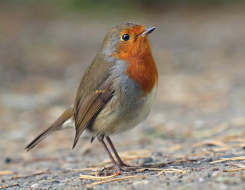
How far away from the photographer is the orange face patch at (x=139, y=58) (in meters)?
3.37

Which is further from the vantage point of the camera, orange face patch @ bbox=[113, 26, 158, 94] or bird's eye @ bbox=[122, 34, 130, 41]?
bird's eye @ bbox=[122, 34, 130, 41]

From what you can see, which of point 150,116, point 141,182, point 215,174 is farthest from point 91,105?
point 150,116

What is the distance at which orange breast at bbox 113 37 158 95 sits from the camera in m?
3.36

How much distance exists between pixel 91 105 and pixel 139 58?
25.5 inches

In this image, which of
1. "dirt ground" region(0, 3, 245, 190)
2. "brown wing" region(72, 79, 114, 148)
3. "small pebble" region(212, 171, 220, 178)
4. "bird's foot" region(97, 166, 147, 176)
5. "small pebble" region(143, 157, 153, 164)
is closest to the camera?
"small pebble" region(212, 171, 220, 178)

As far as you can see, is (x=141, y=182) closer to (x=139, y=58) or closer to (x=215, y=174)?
Result: (x=215, y=174)

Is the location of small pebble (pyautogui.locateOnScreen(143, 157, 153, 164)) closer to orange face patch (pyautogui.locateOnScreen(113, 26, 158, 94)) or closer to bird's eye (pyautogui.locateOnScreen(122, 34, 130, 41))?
orange face patch (pyautogui.locateOnScreen(113, 26, 158, 94))

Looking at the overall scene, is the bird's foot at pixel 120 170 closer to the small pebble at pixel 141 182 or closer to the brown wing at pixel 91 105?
the brown wing at pixel 91 105

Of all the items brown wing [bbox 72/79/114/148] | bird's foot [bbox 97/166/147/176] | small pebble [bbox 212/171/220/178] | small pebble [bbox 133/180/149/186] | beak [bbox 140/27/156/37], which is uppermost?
beak [bbox 140/27/156/37]

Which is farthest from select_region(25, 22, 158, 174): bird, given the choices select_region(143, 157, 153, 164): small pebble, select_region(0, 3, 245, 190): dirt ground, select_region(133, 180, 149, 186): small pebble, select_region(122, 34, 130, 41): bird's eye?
select_region(133, 180, 149, 186): small pebble

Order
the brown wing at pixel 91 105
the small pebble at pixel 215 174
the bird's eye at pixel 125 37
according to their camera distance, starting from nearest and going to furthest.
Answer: the small pebble at pixel 215 174, the brown wing at pixel 91 105, the bird's eye at pixel 125 37

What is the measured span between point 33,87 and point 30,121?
6.10 feet

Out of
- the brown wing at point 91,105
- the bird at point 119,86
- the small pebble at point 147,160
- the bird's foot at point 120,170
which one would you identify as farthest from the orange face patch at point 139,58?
the small pebble at point 147,160

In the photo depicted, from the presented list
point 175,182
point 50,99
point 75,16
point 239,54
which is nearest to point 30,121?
point 50,99
